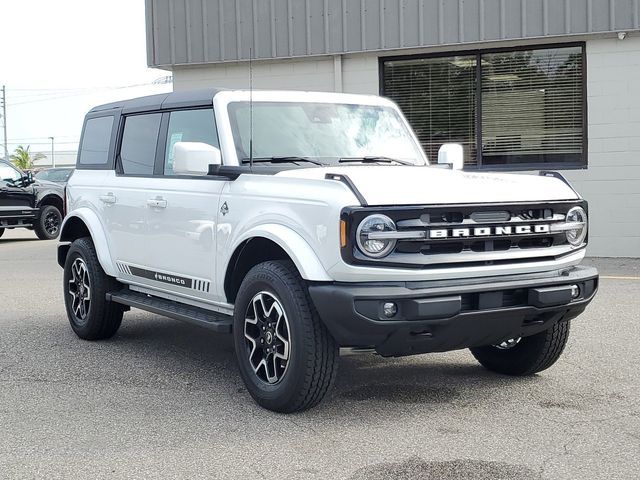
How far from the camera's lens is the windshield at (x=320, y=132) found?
5930 mm

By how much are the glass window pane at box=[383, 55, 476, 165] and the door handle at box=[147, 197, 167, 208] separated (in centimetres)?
815

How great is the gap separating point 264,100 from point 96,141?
6.72ft

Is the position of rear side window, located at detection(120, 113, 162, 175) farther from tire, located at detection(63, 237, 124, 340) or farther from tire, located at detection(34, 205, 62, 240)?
tire, located at detection(34, 205, 62, 240)

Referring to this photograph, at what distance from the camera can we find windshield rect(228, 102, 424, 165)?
593cm

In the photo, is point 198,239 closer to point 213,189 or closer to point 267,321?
point 213,189

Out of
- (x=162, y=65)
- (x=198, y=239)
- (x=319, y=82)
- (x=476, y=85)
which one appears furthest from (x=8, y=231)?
(x=198, y=239)

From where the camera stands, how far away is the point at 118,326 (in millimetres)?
7363

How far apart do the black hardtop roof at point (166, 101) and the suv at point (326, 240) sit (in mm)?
22

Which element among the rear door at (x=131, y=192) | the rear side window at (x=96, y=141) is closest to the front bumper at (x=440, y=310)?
the rear door at (x=131, y=192)

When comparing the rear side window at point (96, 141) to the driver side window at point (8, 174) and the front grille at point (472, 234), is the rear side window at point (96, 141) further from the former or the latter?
the driver side window at point (8, 174)

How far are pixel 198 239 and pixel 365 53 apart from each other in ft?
29.1

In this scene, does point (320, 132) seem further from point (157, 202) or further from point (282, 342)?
point (282, 342)

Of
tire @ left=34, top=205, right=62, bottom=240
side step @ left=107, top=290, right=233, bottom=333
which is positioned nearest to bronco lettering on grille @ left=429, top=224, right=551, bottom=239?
side step @ left=107, top=290, right=233, bottom=333

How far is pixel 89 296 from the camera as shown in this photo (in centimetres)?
722
